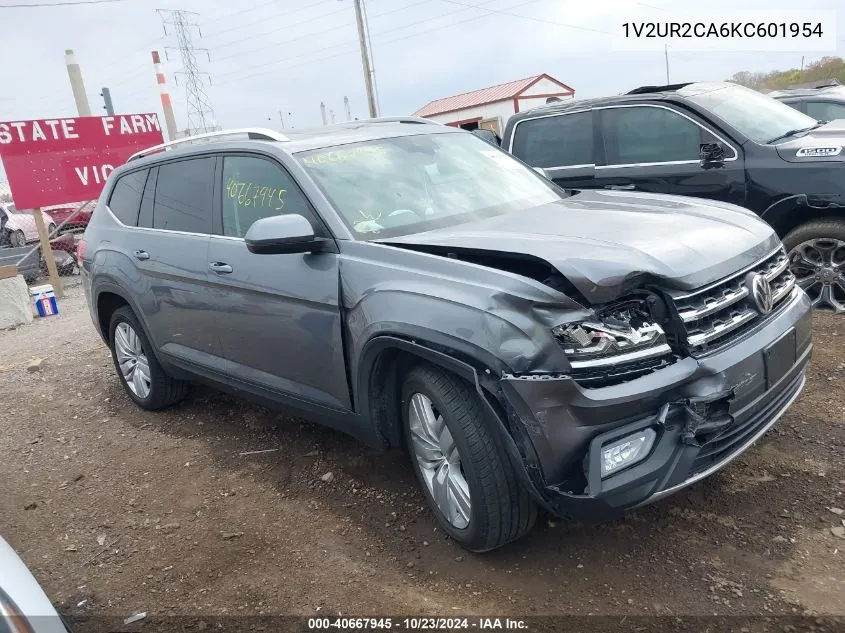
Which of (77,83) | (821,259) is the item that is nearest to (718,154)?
(821,259)

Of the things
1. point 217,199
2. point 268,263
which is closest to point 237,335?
point 268,263

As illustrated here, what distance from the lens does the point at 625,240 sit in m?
2.77

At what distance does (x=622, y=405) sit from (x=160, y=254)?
3.17m

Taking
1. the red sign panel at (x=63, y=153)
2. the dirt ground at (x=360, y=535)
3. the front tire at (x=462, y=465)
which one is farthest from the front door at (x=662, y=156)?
the red sign panel at (x=63, y=153)

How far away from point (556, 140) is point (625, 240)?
4.31 metres

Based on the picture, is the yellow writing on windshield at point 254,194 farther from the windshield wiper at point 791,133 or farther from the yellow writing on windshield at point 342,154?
the windshield wiper at point 791,133

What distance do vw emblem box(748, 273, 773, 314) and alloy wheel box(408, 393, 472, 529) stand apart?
1342 mm

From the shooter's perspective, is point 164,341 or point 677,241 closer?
point 677,241

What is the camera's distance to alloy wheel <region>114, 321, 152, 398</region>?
5.14m

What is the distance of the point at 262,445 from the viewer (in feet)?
14.6

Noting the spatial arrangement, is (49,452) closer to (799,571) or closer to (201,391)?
(201,391)

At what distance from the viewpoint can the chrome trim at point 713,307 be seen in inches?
101

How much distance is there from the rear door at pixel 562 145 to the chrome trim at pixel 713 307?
3874 millimetres

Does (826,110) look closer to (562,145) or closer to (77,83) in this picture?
(562,145)
